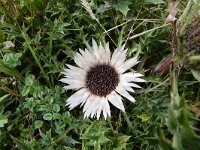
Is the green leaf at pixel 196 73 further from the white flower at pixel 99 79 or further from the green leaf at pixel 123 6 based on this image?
the green leaf at pixel 123 6

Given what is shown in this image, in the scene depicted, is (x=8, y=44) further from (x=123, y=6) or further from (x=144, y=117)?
A: (x=144, y=117)

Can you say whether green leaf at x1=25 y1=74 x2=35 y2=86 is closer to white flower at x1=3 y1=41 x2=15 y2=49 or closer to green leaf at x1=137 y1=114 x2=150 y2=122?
white flower at x1=3 y1=41 x2=15 y2=49

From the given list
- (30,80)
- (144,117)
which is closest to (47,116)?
(30,80)

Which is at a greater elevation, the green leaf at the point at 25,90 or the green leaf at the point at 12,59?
the green leaf at the point at 12,59

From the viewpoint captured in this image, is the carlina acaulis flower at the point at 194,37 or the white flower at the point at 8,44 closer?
the carlina acaulis flower at the point at 194,37

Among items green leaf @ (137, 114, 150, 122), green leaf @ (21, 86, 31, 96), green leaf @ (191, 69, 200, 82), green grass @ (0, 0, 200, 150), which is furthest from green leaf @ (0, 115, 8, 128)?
green leaf @ (191, 69, 200, 82)

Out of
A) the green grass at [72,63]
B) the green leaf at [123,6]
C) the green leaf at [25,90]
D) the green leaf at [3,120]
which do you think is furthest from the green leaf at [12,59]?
the green leaf at [123,6]
